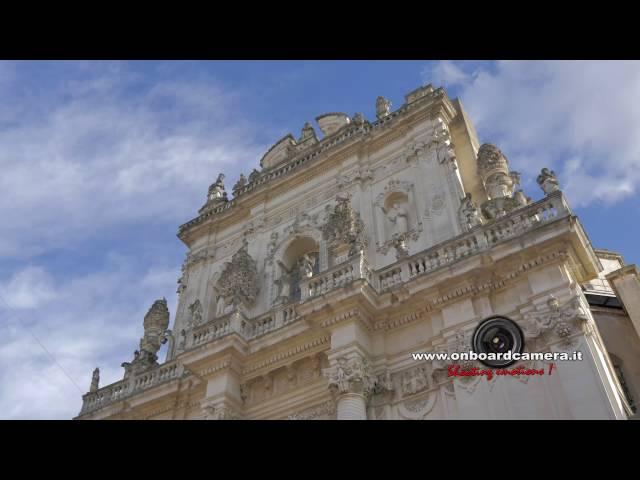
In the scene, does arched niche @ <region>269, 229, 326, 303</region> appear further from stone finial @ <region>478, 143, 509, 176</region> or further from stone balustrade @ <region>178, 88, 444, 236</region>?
stone finial @ <region>478, 143, 509, 176</region>

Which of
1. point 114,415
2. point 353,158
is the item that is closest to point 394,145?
point 353,158

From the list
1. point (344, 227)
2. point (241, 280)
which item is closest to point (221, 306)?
point (241, 280)

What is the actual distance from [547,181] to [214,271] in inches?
418

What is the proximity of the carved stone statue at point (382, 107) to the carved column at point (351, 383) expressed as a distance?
9.57m

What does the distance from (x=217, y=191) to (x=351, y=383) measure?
41.6 feet

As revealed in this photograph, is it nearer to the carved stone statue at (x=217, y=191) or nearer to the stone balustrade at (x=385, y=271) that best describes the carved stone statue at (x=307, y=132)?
the carved stone statue at (x=217, y=191)

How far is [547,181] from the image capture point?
12.0 metres

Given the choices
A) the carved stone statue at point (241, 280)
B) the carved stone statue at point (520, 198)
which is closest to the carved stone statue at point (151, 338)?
the carved stone statue at point (241, 280)

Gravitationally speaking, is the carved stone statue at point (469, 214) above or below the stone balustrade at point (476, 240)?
above

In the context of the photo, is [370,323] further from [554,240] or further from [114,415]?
[114,415]

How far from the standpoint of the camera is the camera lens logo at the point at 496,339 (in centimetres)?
1048

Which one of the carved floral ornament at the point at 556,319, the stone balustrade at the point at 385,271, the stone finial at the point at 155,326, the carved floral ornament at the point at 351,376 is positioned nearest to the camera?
the carved floral ornament at the point at 556,319

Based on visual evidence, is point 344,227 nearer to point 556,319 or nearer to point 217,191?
point 556,319
